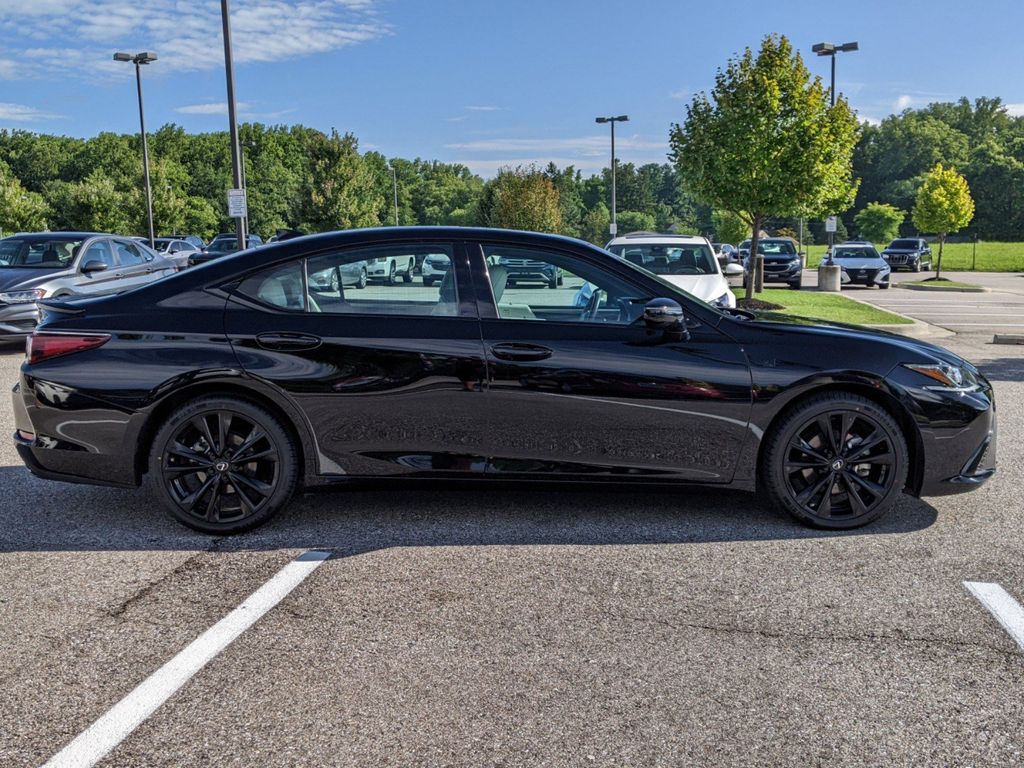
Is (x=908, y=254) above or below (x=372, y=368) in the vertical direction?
above

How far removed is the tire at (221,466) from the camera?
475cm

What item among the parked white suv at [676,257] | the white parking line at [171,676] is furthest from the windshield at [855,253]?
the white parking line at [171,676]

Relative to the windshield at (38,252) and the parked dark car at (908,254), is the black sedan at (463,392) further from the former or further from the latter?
the parked dark car at (908,254)

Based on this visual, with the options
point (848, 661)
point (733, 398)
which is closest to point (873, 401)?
point (733, 398)

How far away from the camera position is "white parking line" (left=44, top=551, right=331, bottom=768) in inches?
109

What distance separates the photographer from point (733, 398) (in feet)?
15.6

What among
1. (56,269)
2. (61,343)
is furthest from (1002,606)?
(56,269)

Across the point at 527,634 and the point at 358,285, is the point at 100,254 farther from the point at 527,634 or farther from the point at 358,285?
the point at 527,634

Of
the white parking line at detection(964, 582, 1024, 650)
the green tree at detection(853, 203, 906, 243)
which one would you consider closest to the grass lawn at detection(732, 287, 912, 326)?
the white parking line at detection(964, 582, 1024, 650)

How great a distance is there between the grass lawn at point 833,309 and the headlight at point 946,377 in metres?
10.2

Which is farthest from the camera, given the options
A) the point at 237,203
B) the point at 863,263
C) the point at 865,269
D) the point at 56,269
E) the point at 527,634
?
the point at 863,263

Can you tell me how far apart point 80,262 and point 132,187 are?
55557 millimetres

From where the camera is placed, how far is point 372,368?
4.77 metres

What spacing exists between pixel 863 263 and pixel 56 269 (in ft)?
81.4
